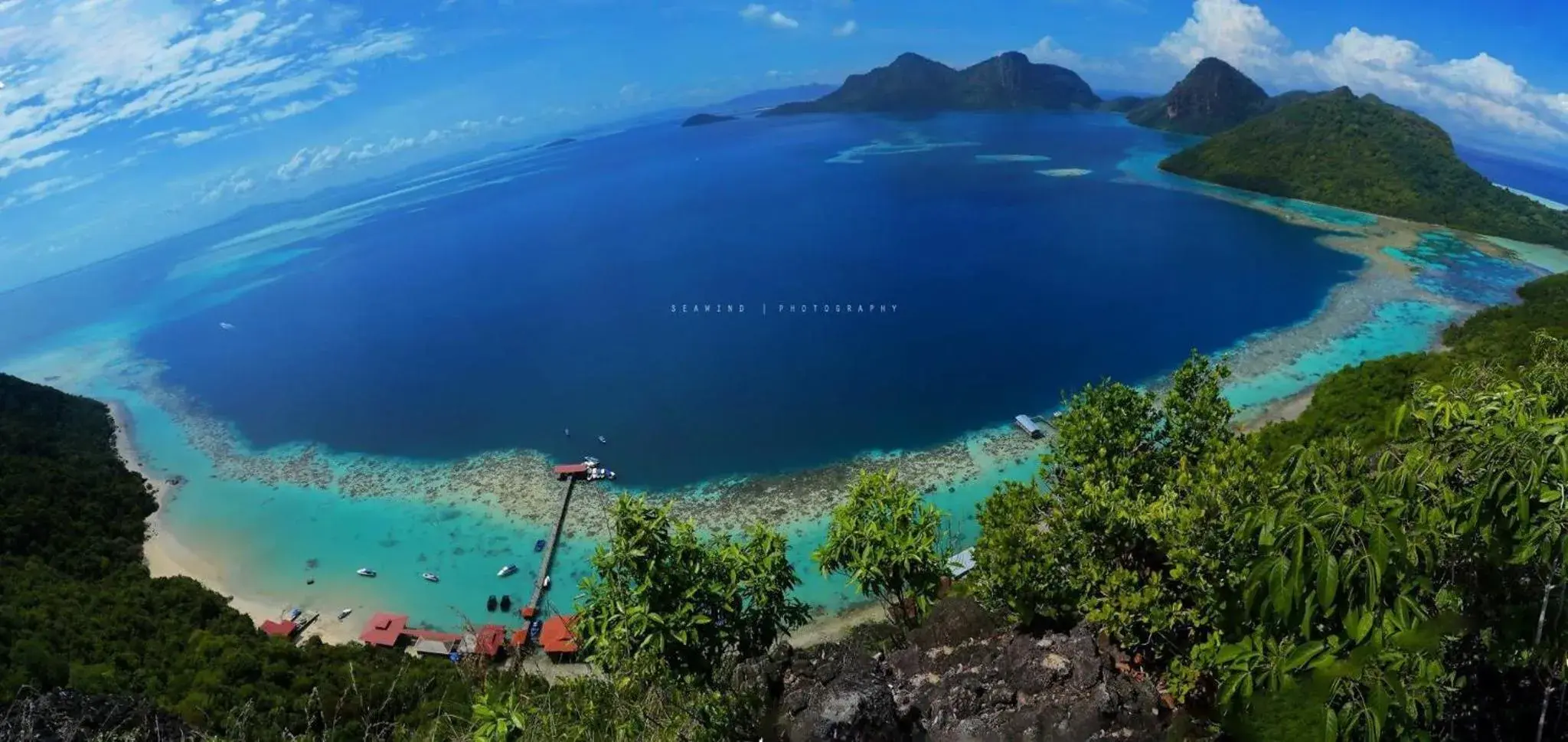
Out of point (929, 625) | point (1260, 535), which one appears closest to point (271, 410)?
point (929, 625)

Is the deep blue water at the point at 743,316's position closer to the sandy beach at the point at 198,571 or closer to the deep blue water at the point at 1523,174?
the sandy beach at the point at 198,571

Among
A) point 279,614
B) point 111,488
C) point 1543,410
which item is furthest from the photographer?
point 111,488

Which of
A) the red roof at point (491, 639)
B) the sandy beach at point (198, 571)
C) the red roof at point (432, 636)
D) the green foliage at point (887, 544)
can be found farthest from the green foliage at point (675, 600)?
the sandy beach at point (198, 571)

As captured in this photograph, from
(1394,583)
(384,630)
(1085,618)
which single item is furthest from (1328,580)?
(384,630)

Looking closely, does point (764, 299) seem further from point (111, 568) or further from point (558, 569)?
point (111, 568)

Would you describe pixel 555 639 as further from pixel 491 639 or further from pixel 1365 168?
pixel 1365 168
